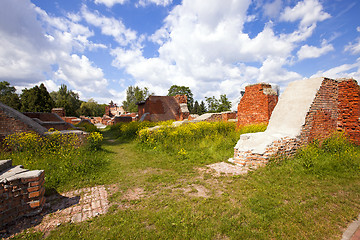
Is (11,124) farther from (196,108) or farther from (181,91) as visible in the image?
(196,108)

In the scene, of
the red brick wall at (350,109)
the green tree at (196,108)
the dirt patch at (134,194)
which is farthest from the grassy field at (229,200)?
the green tree at (196,108)

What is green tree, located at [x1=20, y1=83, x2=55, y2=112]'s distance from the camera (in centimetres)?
2983

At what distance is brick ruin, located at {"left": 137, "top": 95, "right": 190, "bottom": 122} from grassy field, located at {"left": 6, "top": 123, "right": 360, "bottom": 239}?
13.0 m

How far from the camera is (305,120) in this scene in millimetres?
5055

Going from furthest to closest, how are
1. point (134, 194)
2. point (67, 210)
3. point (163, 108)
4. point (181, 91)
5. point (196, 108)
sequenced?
point (196, 108) → point (181, 91) → point (163, 108) → point (134, 194) → point (67, 210)

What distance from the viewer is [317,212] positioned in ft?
8.22

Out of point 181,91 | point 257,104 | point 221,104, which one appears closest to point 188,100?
point 181,91

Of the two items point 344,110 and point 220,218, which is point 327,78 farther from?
point 220,218

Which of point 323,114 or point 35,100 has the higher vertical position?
point 35,100

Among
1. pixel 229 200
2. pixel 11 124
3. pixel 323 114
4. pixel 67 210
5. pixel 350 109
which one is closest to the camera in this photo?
pixel 67 210

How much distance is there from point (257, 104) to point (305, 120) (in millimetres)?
3161

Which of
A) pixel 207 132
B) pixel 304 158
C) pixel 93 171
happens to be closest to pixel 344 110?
pixel 304 158

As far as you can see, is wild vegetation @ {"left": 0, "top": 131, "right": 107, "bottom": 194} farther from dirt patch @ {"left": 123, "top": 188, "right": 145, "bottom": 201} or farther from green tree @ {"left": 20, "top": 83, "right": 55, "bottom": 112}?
green tree @ {"left": 20, "top": 83, "right": 55, "bottom": 112}

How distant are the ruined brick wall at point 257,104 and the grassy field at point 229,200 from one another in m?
2.90
